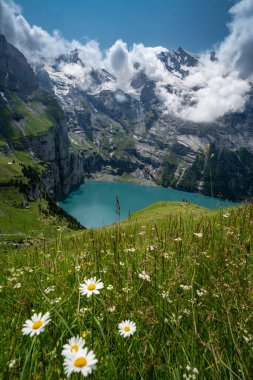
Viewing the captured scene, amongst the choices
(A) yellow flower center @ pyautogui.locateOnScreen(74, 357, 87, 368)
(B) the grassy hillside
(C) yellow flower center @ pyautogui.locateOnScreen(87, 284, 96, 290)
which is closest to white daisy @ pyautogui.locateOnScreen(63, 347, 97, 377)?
(A) yellow flower center @ pyautogui.locateOnScreen(74, 357, 87, 368)

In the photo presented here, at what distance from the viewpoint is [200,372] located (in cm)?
228

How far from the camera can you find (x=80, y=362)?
5.09 ft

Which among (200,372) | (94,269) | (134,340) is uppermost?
(200,372)

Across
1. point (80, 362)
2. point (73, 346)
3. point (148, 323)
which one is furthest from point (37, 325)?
point (148, 323)

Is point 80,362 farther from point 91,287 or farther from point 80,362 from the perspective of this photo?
point 91,287

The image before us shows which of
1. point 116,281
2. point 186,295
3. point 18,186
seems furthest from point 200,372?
point 18,186

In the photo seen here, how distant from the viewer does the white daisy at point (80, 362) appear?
149cm

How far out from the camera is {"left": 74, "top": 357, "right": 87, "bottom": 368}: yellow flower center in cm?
154

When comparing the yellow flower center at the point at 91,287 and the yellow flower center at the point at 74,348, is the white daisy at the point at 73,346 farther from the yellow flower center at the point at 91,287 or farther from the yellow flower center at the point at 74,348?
the yellow flower center at the point at 91,287

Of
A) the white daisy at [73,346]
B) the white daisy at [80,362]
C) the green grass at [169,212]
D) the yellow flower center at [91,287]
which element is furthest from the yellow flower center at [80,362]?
the green grass at [169,212]

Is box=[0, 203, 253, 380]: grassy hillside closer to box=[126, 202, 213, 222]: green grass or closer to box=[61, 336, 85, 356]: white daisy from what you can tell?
box=[61, 336, 85, 356]: white daisy

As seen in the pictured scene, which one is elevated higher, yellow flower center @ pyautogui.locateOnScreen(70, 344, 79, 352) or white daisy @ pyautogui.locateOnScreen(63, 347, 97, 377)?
white daisy @ pyautogui.locateOnScreen(63, 347, 97, 377)

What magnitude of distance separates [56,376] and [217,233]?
5.14 m

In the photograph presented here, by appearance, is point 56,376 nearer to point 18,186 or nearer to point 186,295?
point 186,295
